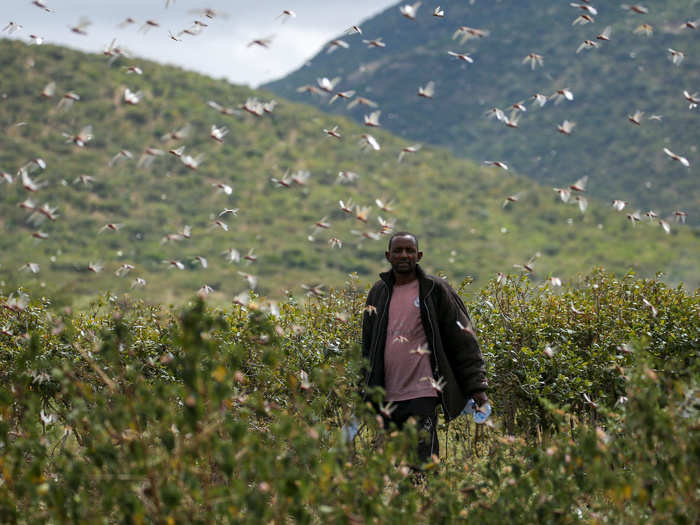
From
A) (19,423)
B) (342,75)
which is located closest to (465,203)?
(19,423)

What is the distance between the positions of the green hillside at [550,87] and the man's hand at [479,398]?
46.1 meters

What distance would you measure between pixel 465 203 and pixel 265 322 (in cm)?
3781

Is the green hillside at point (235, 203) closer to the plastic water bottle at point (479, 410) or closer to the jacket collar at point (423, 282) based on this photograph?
the jacket collar at point (423, 282)

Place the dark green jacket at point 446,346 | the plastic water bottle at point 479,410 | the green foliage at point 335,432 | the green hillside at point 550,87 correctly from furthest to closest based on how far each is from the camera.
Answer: the green hillside at point 550,87 → the dark green jacket at point 446,346 → the plastic water bottle at point 479,410 → the green foliage at point 335,432

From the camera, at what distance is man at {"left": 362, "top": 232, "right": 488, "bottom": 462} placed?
4148 millimetres

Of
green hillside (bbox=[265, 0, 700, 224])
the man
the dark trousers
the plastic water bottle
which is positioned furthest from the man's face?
green hillside (bbox=[265, 0, 700, 224])

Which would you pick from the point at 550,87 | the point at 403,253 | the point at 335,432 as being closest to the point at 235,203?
the point at 403,253

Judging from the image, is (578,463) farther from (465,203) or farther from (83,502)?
(465,203)

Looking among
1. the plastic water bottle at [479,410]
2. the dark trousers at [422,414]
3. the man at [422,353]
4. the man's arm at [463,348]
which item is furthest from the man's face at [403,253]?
the plastic water bottle at [479,410]

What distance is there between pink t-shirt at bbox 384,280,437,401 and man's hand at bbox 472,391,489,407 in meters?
0.24

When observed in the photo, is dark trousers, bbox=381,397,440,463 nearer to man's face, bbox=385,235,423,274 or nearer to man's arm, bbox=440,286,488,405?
man's arm, bbox=440,286,488,405

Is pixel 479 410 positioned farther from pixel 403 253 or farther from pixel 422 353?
pixel 403 253

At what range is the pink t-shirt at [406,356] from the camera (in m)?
4.18

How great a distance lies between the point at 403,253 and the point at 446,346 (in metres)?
0.58
